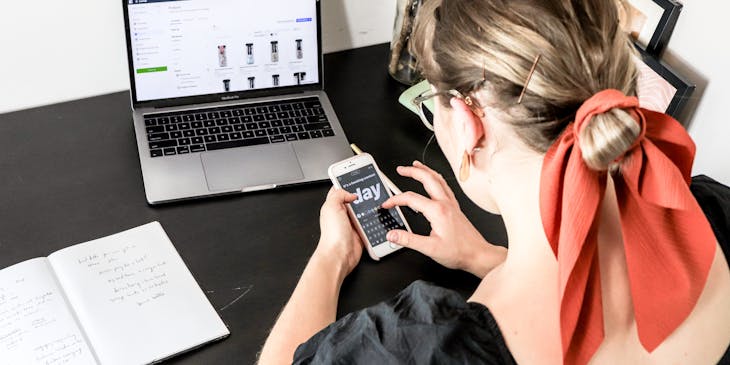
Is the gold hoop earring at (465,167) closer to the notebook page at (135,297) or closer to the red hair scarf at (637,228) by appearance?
the red hair scarf at (637,228)

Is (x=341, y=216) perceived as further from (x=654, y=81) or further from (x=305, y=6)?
(x=654, y=81)

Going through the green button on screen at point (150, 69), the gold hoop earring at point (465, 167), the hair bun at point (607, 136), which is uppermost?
the hair bun at point (607, 136)

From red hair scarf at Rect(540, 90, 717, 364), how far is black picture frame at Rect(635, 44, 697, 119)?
415 millimetres

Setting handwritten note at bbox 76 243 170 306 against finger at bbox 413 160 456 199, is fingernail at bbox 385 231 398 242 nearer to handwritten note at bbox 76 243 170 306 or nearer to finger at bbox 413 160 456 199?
finger at bbox 413 160 456 199

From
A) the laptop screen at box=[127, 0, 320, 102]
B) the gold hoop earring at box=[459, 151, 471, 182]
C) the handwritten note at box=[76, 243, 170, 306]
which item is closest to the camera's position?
the gold hoop earring at box=[459, 151, 471, 182]

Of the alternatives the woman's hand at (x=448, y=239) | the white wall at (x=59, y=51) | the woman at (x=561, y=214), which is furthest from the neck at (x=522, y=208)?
the white wall at (x=59, y=51)

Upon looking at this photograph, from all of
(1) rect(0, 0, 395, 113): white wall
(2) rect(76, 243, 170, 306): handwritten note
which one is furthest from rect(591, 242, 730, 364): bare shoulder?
(1) rect(0, 0, 395, 113): white wall

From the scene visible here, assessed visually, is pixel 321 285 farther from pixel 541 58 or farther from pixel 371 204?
pixel 541 58

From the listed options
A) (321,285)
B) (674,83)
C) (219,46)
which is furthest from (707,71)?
(219,46)

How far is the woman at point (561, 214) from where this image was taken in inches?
29.6

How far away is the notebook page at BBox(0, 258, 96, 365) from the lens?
0.95m

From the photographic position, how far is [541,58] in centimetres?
78

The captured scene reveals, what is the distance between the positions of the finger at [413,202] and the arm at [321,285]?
6 centimetres

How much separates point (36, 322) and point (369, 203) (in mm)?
505
